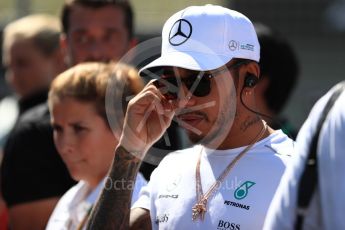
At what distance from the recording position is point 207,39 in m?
3.22

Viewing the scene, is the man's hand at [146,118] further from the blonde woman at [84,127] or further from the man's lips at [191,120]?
the blonde woman at [84,127]

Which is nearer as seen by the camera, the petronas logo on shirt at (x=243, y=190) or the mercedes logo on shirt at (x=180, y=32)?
the petronas logo on shirt at (x=243, y=190)

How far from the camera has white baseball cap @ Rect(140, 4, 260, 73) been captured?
10.5 ft

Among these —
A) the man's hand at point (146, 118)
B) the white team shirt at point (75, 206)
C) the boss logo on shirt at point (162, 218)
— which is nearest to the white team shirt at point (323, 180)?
the boss logo on shirt at point (162, 218)

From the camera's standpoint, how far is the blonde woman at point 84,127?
155 inches

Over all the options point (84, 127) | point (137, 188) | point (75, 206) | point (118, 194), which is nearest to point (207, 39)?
point (118, 194)

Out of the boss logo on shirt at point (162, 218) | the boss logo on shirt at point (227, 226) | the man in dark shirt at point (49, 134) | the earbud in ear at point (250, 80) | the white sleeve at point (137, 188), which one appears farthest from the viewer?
the man in dark shirt at point (49, 134)

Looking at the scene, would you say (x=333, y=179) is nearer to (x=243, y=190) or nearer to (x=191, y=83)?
(x=243, y=190)

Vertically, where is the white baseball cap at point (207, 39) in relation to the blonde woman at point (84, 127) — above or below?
above

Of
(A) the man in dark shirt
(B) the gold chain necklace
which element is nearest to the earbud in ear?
(B) the gold chain necklace

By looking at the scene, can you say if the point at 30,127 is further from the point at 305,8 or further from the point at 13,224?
the point at 305,8

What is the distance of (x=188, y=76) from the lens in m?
3.17

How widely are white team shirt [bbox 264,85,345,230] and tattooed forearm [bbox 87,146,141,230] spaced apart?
3.26ft

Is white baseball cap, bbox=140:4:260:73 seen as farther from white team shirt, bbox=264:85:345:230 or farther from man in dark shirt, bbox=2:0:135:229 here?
man in dark shirt, bbox=2:0:135:229
